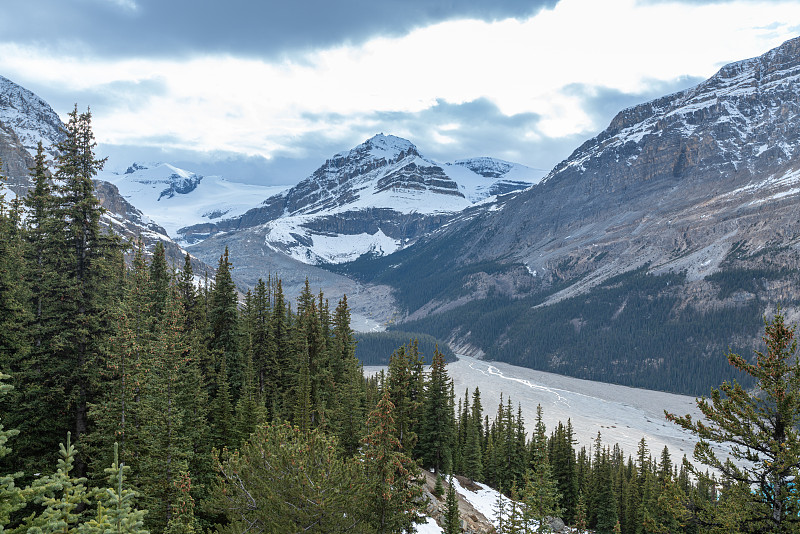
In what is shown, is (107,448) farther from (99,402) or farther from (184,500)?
(184,500)

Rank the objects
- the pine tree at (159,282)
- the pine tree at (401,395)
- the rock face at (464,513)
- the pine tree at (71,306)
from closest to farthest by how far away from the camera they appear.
→ the pine tree at (71,306), the pine tree at (401,395), the rock face at (464,513), the pine tree at (159,282)

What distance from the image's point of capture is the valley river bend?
368ft

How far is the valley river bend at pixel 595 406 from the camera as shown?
368 ft

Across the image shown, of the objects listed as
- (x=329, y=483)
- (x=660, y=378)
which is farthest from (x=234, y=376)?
(x=660, y=378)

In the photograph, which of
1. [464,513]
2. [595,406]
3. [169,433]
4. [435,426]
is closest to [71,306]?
[169,433]

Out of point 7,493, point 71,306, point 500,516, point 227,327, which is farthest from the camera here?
point 227,327

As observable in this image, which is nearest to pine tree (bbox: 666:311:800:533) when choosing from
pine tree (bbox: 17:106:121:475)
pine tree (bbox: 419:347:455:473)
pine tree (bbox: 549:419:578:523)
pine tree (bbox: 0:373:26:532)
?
pine tree (bbox: 0:373:26:532)

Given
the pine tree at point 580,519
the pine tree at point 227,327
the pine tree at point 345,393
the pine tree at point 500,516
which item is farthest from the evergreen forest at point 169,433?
the pine tree at point 500,516

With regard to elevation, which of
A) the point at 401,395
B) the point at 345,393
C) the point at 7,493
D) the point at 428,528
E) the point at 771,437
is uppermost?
the point at 7,493

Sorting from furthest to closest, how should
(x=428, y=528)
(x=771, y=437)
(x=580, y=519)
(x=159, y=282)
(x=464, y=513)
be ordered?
(x=159, y=282), (x=464, y=513), (x=428, y=528), (x=580, y=519), (x=771, y=437)

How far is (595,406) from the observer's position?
14800 cm

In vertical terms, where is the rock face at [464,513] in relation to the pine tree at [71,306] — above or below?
below

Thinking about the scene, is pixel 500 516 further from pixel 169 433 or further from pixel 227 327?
pixel 169 433

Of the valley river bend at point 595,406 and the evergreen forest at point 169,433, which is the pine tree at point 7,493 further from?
the valley river bend at point 595,406
